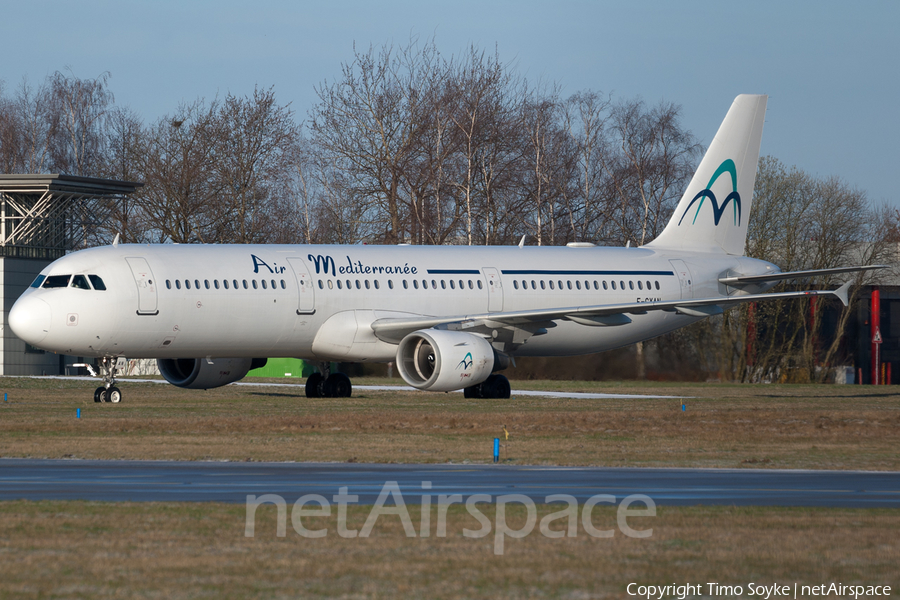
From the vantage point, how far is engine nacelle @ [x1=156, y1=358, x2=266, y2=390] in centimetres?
3619

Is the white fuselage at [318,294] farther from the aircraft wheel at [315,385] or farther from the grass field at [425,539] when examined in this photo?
the grass field at [425,539]

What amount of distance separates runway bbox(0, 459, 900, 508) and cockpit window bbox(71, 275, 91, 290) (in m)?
→ 12.7

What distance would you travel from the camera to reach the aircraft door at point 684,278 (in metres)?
40.4

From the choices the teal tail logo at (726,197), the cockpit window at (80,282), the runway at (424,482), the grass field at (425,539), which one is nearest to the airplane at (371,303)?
the cockpit window at (80,282)

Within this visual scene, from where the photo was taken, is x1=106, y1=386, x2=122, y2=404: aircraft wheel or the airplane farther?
x1=106, y1=386, x2=122, y2=404: aircraft wheel

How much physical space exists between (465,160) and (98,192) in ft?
54.1

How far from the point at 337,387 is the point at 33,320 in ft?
30.3

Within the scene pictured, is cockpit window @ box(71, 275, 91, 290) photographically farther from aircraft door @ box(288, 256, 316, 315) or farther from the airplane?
aircraft door @ box(288, 256, 316, 315)

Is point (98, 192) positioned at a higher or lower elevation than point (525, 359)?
higher

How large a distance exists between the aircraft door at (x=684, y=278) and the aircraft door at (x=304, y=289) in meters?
11.6

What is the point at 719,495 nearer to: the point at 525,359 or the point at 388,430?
the point at 388,430

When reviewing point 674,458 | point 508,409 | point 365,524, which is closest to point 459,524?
point 365,524

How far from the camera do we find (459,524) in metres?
12.2

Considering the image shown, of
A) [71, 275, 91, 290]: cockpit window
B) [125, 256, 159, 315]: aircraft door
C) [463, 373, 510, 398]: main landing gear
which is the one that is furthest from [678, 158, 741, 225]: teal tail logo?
[71, 275, 91, 290]: cockpit window
